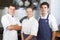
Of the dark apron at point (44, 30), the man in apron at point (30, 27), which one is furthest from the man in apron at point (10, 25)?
the dark apron at point (44, 30)

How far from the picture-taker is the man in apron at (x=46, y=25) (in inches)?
83.6

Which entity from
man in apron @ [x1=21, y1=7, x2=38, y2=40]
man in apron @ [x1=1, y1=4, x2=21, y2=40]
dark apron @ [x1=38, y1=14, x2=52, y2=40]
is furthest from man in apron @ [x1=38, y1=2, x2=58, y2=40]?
man in apron @ [x1=1, y1=4, x2=21, y2=40]

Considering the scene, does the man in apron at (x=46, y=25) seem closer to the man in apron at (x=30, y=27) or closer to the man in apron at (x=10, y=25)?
the man in apron at (x=30, y=27)

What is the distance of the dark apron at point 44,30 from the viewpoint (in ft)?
7.05

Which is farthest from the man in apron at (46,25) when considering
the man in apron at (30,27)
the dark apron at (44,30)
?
the man in apron at (30,27)

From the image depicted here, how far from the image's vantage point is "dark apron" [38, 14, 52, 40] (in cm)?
215

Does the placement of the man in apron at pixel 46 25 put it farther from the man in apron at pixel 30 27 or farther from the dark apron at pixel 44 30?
the man in apron at pixel 30 27

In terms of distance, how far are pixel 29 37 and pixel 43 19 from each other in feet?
0.92

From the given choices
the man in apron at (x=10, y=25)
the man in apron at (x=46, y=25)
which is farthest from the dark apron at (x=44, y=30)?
the man in apron at (x=10, y=25)

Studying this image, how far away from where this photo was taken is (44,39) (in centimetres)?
217

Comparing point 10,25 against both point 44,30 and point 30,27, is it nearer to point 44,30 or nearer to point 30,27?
point 30,27

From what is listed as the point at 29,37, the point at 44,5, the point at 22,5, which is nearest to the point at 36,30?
the point at 29,37

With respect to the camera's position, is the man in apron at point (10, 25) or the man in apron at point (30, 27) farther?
the man in apron at point (10, 25)

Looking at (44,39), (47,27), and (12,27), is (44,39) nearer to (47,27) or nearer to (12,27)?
(47,27)
